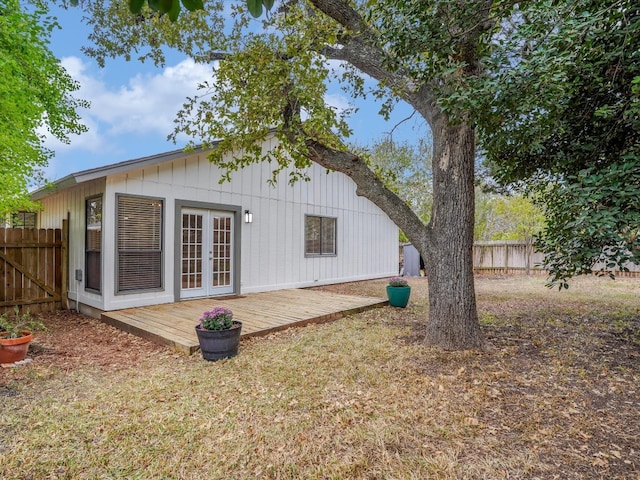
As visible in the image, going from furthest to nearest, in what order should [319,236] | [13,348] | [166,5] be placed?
[319,236] → [13,348] → [166,5]

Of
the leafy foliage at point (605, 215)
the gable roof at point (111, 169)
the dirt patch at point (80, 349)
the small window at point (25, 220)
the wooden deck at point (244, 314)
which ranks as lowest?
the dirt patch at point (80, 349)

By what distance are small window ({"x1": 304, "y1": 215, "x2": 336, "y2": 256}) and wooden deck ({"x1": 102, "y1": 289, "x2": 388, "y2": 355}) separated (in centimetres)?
214

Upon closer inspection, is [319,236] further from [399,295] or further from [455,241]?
[455,241]

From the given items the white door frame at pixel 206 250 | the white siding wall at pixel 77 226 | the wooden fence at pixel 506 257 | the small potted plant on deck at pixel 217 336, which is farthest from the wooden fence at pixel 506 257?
the white siding wall at pixel 77 226

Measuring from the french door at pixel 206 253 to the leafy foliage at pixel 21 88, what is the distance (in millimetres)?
2620

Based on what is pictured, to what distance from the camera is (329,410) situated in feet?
9.71

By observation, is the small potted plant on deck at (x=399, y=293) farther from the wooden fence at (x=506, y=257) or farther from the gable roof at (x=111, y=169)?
the wooden fence at (x=506, y=257)

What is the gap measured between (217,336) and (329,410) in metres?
1.71

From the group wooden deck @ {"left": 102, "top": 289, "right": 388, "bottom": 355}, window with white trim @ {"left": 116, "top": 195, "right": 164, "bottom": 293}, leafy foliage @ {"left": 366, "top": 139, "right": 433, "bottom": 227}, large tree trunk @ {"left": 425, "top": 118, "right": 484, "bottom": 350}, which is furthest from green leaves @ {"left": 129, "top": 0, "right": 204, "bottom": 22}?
leafy foliage @ {"left": 366, "top": 139, "right": 433, "bottom": 227}

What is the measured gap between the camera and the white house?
20.8 feet

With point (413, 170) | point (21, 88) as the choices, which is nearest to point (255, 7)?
point (21, 88)

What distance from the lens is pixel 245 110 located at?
5250 millimetres

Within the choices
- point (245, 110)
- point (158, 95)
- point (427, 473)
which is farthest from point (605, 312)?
point (158, 95)

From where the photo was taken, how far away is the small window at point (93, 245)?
21.0 ft
